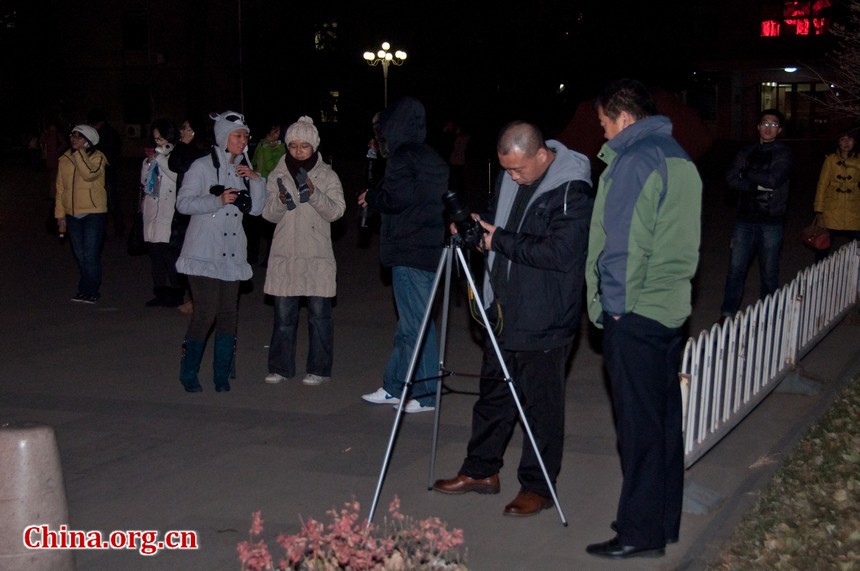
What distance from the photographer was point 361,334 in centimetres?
1050

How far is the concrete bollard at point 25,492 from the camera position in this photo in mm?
4148

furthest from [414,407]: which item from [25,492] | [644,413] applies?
[25,492]

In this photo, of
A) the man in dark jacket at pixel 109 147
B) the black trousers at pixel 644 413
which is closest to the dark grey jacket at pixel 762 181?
the black trousers at pixel 644 413

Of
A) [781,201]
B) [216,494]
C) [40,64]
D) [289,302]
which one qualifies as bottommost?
[216,494]

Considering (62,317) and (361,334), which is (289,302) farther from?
(62,317)

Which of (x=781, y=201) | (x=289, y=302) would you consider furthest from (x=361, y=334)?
(x=781, y=201)

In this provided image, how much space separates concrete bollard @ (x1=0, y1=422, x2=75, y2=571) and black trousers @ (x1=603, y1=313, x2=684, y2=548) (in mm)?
2429

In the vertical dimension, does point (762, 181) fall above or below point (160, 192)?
above

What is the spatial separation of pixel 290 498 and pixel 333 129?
4630 centimetres

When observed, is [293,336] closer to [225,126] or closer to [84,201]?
[225,126]

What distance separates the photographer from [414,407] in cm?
767

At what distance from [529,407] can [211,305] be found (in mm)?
3195

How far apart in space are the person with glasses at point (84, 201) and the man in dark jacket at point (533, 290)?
7237mm

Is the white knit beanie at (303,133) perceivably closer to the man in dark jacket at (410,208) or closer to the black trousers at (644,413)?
the man in dark jacket at (410,208)
